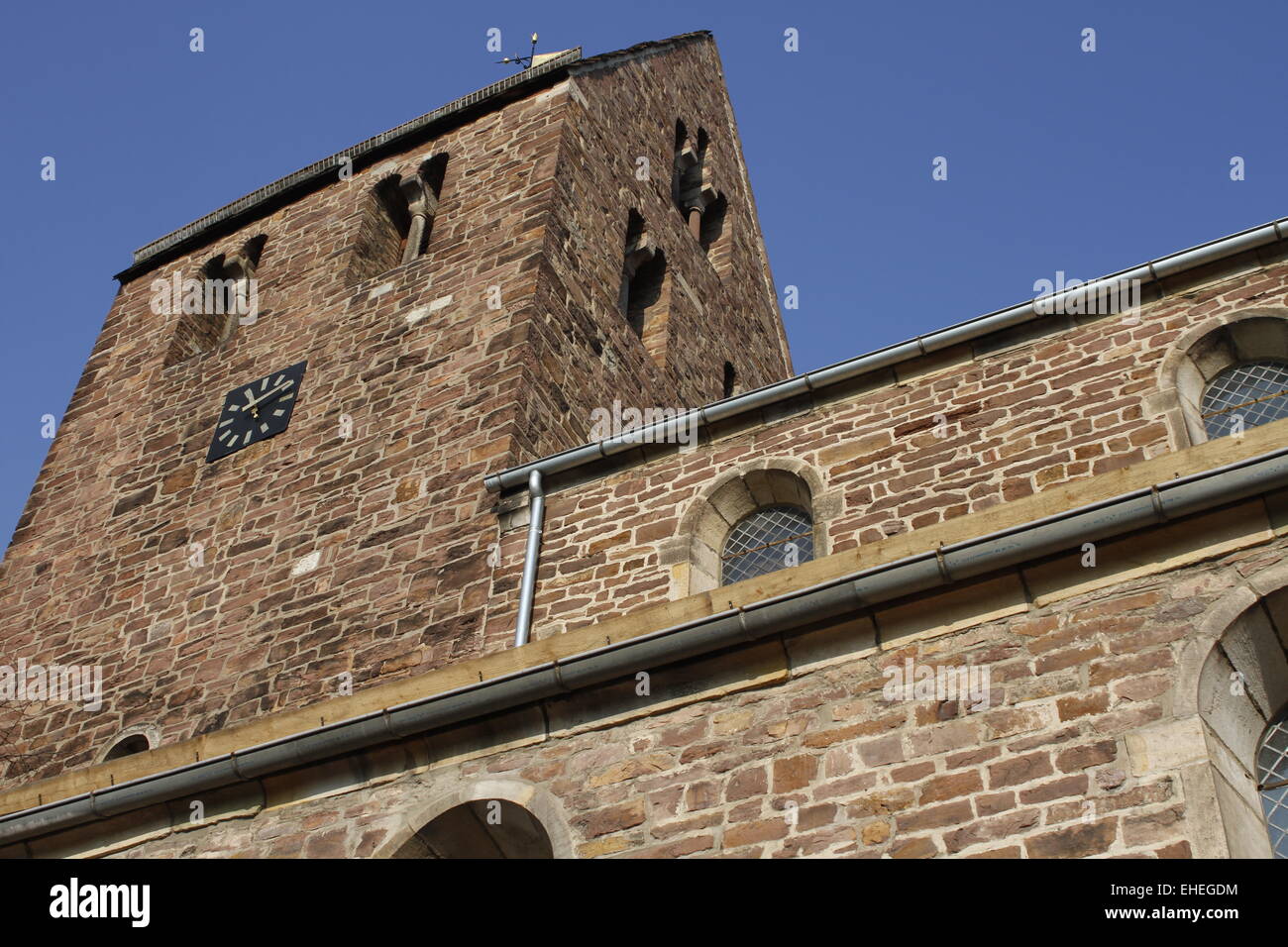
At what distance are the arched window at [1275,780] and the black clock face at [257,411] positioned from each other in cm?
1057

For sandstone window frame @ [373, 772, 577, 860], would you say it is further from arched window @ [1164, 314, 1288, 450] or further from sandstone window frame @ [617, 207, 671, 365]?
sandstone window frame @ [617, 207, 671, 365]

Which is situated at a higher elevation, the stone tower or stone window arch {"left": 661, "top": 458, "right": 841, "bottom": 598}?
the stone tower

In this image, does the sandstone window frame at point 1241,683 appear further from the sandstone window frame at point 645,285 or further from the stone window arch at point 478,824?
the sandstone window frame at point 645,285

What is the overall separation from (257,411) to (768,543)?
23.9 feet

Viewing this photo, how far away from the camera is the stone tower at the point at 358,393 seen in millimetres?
13422

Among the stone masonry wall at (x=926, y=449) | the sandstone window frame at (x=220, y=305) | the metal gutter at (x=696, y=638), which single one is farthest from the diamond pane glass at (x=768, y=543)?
the sandstone window frame at (x=220, y=305)

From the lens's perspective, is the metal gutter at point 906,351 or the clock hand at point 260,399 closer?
the metal gutter at point 906,351

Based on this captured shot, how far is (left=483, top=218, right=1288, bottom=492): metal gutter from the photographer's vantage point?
10.8 metres

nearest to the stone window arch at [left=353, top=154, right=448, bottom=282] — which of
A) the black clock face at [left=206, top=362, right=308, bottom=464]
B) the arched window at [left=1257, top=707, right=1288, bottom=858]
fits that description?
the black clock face at [left=206, top=362, right=308, bottom=464]

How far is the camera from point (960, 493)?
1039cm

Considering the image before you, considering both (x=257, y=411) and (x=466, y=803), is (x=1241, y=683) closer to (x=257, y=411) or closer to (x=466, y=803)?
(x=466, y=803)

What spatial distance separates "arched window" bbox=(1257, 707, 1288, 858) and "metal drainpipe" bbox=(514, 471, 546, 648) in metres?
4.99
